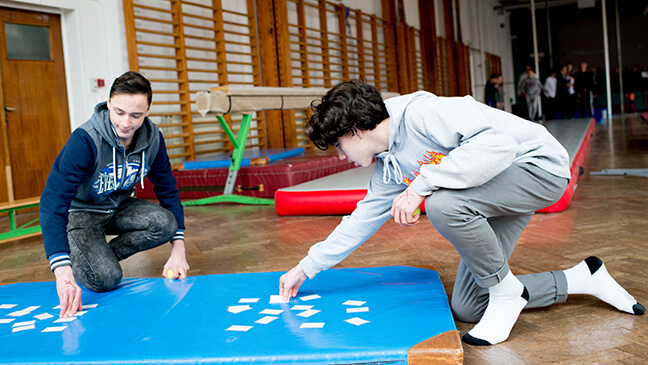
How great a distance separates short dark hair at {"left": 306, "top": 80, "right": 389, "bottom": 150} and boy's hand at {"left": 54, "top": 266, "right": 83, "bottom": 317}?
899 millimetres

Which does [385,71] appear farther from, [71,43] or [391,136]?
[391,136]

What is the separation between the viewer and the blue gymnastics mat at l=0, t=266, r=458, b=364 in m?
1.42

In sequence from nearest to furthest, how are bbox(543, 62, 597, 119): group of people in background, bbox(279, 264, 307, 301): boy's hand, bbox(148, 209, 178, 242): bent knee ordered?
bbox(279, 264, 307, 301): boy's hand
bbox(148, 209, 178, 242): bent knee
bbox(543, 62, 597, 119): group of people in background

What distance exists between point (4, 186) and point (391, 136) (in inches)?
176

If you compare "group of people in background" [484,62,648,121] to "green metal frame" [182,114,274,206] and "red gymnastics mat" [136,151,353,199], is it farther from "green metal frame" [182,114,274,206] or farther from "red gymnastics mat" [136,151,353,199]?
"green metal frame" [182,114,274,206]

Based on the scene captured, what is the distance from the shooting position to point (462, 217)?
147 cm

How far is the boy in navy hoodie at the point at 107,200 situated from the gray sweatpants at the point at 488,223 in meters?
1.11

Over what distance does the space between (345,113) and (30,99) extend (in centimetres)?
455

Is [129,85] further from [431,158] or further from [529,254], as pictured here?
[529,254]

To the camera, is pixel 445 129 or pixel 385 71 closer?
pixel 445 129

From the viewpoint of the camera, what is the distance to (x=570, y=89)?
44.4ft

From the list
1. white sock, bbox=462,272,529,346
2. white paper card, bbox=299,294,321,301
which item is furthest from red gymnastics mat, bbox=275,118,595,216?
white sock, bbox=462,272,529,346

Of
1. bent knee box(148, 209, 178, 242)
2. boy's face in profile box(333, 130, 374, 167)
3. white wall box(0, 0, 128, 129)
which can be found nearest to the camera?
boy's face in profile box(333, 130, 374, 167)

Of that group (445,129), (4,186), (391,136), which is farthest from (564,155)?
(4,186)
